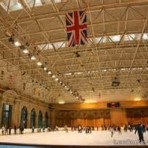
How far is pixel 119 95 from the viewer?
4625cm

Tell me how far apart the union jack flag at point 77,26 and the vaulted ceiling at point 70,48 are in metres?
0.53

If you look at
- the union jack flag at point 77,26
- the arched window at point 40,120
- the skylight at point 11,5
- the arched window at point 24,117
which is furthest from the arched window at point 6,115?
the union jack flag at point 77,26

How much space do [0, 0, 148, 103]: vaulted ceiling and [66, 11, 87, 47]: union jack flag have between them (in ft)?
1.73

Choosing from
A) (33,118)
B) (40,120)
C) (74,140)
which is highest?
(33,118)

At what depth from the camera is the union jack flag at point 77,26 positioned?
13117 millimetres

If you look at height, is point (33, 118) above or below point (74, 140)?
above

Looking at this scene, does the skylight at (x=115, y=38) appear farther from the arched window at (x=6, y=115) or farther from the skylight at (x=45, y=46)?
the arched window at (x=6, y=115)

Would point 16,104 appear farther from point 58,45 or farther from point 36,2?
point 36,2

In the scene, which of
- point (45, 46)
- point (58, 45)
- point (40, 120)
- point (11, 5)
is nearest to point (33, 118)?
point (40, 120)

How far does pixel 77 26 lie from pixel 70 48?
28.8 ft

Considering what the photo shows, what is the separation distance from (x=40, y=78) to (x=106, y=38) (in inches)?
566

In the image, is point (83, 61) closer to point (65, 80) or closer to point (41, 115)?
point (65, 80)

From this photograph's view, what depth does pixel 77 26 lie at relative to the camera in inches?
516

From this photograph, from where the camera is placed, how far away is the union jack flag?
516 inches
